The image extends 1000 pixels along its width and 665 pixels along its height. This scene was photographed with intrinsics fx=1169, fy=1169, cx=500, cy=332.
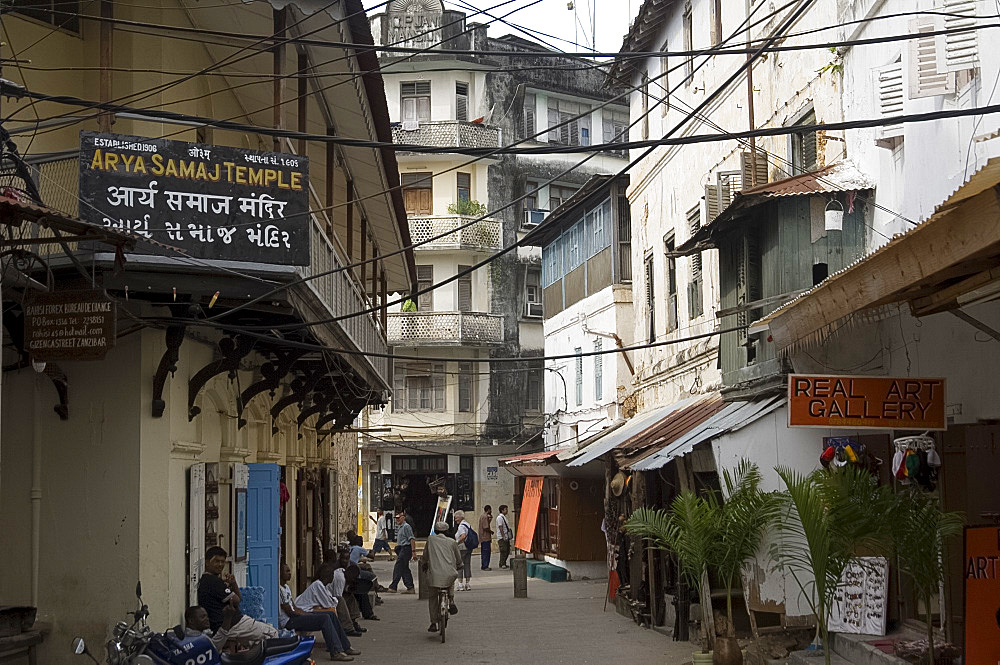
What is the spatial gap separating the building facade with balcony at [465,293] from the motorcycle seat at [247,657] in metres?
32.7

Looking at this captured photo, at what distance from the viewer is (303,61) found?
41.1 ft

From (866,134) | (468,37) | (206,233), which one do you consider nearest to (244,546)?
(206,233)

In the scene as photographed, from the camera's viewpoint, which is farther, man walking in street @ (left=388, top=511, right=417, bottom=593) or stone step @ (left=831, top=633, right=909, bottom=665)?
man walking in street @ (left=388, top=511, right=417, bottom=593)

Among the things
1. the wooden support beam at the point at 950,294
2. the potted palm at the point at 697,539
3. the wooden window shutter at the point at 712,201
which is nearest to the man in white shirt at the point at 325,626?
the potted palm at the point at 697,539

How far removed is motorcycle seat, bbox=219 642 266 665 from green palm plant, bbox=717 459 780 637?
16.4 feet

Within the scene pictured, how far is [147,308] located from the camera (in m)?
12.1

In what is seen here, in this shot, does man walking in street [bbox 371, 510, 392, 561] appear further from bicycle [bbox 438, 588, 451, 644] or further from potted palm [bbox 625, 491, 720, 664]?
potted palm [bbox 625, 491, 720, 664]

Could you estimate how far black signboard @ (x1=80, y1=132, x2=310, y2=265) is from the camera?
10.5 m

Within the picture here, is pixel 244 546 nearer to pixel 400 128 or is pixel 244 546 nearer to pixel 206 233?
pixel 206 233

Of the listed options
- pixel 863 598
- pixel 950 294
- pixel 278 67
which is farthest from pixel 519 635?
pixel 950 294

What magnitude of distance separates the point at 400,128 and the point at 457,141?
2.28 m

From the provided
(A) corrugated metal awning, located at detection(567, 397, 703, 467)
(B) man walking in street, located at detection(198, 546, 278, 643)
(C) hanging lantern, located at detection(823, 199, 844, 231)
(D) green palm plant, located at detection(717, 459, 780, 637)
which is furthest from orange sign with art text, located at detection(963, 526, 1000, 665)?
(A) corrugated metal awning, located at detection(567, 397, 703, 467)

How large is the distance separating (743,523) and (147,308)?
6690 millimetres

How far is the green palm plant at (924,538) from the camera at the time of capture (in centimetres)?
959
